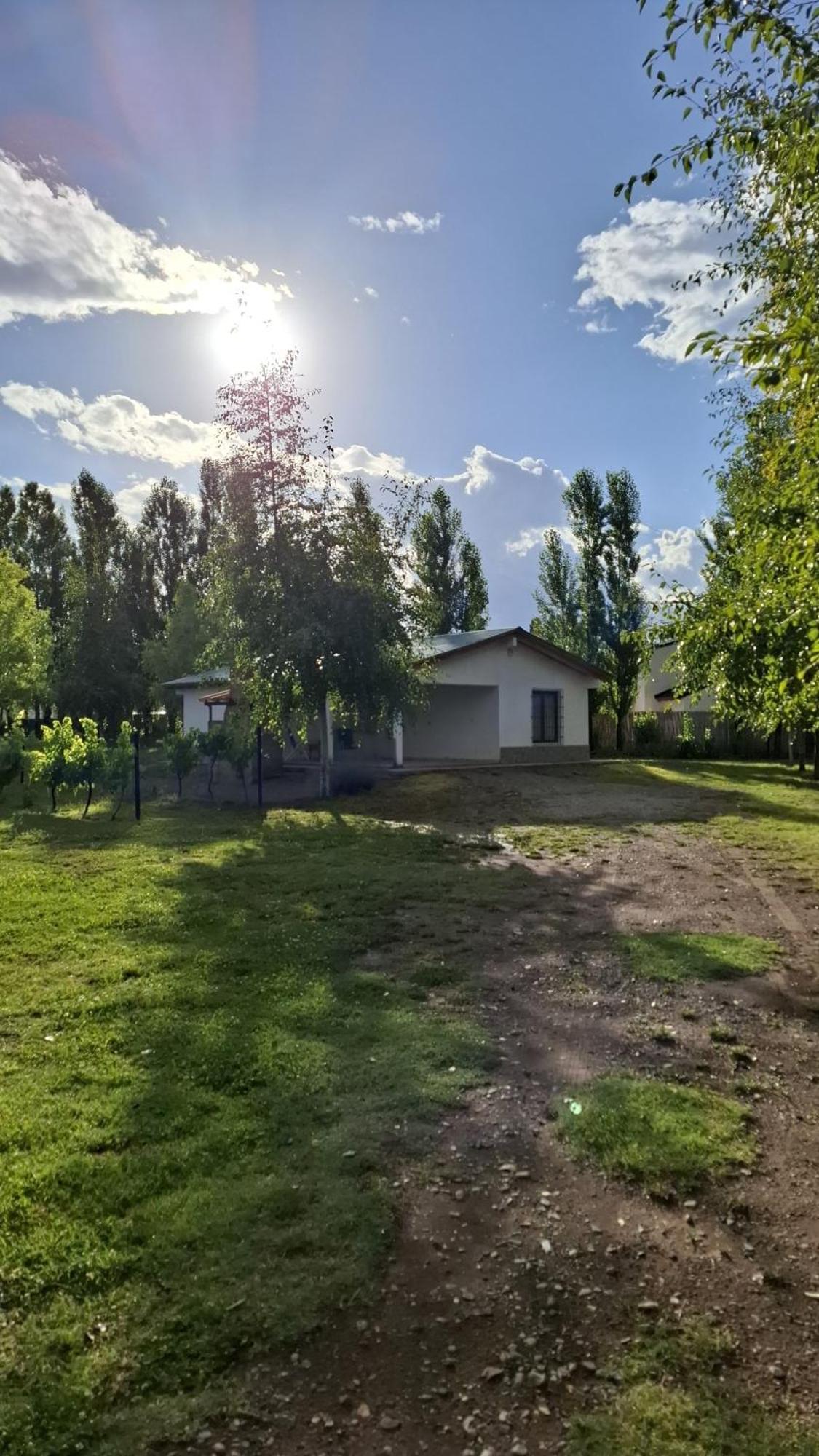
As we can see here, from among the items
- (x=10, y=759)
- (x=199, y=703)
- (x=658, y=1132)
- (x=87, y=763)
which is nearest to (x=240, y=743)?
(x=87, y=763)

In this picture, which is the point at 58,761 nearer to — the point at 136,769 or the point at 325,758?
the point at 136,769

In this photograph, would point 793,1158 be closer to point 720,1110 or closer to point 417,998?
point 720,1110

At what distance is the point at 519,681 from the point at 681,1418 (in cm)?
2134

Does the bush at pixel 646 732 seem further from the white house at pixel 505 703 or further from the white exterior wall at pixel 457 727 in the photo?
the white exterior wall at pixel 457 727

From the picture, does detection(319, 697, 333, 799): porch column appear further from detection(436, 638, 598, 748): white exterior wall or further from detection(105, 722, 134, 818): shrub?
detection(436, 638, 598, 748): white exterior wall

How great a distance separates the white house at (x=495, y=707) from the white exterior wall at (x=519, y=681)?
0.02m

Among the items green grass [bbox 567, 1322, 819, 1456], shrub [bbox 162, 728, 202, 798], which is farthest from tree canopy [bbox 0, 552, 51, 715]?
green grass [bbox 567, 1322, 819, 1456]

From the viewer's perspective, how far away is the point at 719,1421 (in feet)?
6.88

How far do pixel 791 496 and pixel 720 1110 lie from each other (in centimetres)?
340

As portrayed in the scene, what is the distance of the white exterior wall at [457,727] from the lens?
22.9 m

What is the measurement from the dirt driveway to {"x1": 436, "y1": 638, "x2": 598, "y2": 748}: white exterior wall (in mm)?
16520

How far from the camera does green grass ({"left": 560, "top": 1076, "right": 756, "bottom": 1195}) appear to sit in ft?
10.7

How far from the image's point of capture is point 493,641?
21938 millimetres

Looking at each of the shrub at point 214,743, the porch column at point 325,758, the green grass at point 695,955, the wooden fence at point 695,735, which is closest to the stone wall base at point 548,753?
the wooden fence at point 695,735
